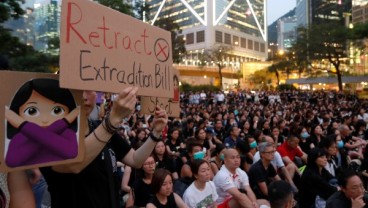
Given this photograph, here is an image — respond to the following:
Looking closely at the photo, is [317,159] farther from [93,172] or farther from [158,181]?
[93,172]

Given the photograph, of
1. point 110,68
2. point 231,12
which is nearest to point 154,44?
point 110,68

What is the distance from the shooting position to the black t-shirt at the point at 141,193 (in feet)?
14.2

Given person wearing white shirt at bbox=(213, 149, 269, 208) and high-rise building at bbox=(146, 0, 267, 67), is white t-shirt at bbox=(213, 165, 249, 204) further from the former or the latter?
high-rise building at bbox=(146, 0, 267, 67)

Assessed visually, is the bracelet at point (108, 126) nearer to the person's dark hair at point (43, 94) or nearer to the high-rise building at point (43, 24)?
the person's dark hair at point (43, 94)

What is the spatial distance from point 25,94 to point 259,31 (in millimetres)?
130132

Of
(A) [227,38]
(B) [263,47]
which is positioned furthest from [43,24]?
(B) [263,47]

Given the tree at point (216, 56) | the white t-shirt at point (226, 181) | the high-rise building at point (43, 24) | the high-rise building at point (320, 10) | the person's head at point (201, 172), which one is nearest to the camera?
the person's head at point (201, 172)

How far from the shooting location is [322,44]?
36312 millimetres

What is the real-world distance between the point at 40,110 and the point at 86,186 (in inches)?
19.8

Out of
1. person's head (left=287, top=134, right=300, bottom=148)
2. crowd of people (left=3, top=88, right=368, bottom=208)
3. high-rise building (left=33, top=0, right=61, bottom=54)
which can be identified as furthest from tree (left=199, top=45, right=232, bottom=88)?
person's head (left=287, top=134, right=300, bottom=148)

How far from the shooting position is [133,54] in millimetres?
2152

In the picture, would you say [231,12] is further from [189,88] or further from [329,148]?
[329,148]

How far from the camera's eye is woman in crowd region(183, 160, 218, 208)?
14.3ft

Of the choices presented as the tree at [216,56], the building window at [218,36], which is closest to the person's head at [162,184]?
the tree at [216,56]
